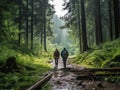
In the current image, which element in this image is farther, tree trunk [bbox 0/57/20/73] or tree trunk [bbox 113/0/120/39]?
tree trunk [bbox 113/0/120/39]

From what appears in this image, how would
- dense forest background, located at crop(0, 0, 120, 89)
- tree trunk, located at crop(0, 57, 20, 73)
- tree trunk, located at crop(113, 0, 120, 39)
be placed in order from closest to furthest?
1. tree trunk, located at crop(0, 57, 20, 73)
2. dense forest background, located at crop(0, 0, 120, 89)
3. tree trunk, located at crop(113, 0, 120, 39)

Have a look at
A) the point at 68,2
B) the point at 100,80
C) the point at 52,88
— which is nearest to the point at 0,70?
the point at 52,88

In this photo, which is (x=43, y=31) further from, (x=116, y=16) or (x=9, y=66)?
(x=9, y=66)

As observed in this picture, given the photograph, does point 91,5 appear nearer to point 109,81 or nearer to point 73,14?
point 73,14

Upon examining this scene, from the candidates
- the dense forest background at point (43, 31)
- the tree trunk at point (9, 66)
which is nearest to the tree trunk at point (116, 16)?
the dense forest background at point (43, 31)

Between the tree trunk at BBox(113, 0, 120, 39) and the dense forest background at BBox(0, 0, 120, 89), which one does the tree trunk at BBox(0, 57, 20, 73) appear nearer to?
the dense forest background at BBox(0, 0, 120, 89)

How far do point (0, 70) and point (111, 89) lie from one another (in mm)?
6004

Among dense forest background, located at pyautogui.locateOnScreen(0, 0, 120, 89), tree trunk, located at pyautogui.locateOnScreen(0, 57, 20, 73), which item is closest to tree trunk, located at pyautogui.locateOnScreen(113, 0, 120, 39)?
dense forest background, located at pyautogui.locateOnScreen(0, 0, 120, 89)

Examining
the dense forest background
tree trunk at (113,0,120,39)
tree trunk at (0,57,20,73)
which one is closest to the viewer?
tree trunk at (0,57,20,73)

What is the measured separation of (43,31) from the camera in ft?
160

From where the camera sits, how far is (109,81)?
34.3 ft

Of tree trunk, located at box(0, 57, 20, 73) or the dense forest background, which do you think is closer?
tree trunk, located at box(0, 57, 20, 73)

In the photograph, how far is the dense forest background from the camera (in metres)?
15.4

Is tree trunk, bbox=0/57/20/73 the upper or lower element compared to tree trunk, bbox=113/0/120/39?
lower
